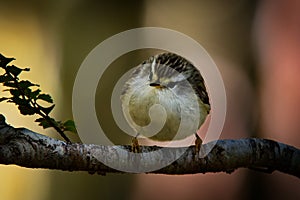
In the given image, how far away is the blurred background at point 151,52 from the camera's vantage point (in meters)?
2.15

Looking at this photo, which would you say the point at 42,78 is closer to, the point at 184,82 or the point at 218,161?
the point at 184,82

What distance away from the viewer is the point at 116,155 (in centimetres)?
91

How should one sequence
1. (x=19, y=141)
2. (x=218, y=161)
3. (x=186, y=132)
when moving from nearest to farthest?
(x=19, y=141) < (x=218, y=161) < (x=186, y=132)

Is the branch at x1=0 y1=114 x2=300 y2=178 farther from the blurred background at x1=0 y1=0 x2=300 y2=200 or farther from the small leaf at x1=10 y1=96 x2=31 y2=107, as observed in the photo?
the blurred background at x1=0 y1=0 x2=300 y2=200

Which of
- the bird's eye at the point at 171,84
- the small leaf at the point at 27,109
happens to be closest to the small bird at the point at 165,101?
the bird's eye at the point at 171,84

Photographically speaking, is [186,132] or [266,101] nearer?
[186,132]

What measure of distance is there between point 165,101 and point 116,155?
0.18 metres

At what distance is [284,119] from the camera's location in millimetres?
2166

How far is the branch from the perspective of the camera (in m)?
0.85

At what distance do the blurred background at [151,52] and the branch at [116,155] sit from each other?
1143 millimetres

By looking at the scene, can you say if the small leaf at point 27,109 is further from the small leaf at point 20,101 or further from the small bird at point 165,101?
the small bird at point 165,101

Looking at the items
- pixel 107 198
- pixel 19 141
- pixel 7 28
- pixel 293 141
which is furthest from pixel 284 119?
pixel 19 141

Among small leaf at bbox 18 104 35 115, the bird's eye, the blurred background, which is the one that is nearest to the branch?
small leaf at bbox 18 104 35 115

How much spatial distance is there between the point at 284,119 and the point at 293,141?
0.08 meters
